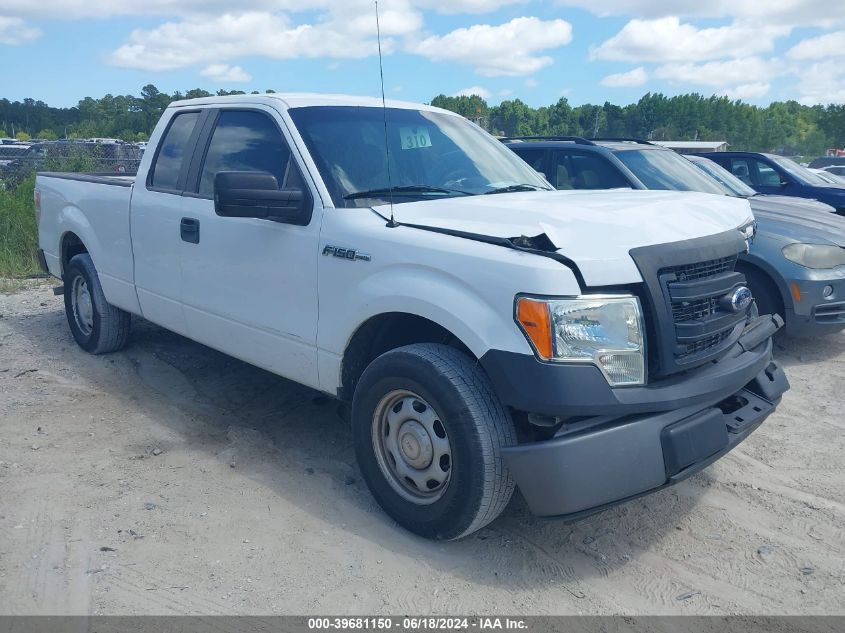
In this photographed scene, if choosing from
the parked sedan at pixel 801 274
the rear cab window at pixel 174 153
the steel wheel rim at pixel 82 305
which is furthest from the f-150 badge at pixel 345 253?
the parked sedan at pixel 801 274

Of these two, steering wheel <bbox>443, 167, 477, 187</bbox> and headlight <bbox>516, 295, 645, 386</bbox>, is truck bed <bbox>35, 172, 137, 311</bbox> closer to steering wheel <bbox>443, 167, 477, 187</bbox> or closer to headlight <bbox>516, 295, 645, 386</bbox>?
steering wheel <bbox>443, 167, 477, 187</bbox>

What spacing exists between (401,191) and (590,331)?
4.87ft

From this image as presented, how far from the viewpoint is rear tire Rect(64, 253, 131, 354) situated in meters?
6.08

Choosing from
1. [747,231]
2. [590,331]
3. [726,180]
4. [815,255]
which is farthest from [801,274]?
[590,331]

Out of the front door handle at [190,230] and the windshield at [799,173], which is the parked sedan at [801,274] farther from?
the windshield at [799,173]

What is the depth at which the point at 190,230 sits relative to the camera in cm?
471

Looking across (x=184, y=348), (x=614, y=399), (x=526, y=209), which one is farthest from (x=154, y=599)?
(x=184, y=348)

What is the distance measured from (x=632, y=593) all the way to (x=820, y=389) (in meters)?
3.40

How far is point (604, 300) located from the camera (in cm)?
302

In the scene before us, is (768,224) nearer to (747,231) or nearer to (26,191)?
(747,231)

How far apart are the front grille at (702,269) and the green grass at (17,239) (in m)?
9.27

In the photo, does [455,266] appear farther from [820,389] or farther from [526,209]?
[820,389]

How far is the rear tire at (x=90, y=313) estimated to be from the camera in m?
6.08

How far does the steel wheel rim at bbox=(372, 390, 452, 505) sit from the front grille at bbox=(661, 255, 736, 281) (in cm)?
121
